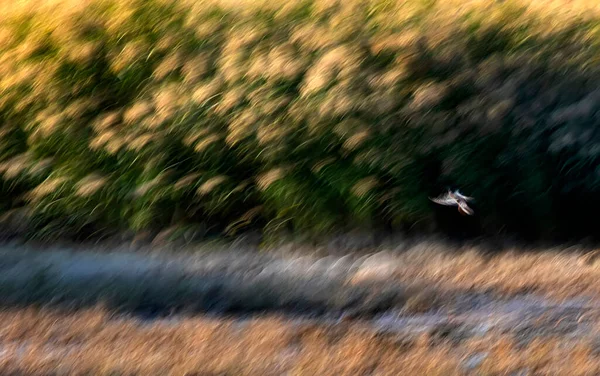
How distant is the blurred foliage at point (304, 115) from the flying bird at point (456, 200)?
0.29 ft

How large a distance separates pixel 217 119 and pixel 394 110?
1.27m

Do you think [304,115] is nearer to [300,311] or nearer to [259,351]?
[300,311]

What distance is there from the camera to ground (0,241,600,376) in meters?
5.30

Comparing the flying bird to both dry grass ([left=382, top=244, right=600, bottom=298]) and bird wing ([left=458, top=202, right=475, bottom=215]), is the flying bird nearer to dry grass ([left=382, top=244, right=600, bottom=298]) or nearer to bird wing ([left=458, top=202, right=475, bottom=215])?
bird wing ([left=458, top=202, right=475, bottom=215])

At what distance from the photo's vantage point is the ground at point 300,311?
5.30 m

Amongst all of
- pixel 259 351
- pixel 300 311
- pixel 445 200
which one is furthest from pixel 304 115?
pixel 259 351

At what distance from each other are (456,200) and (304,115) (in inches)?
49.0

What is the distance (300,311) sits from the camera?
6348 mm

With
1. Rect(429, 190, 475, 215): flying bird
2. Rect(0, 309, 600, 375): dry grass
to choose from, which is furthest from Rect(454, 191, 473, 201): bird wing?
Rect(0, 309, 600, 375): dry grass

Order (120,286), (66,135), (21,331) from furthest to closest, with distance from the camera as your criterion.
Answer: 1. (66,135)
2. (120,286)
3. (21,331)

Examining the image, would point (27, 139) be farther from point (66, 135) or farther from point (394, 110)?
point (394, 110)

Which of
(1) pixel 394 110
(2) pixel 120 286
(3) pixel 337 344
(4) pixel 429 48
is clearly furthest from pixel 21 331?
(4) pixel 429 48

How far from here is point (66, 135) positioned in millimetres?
7809

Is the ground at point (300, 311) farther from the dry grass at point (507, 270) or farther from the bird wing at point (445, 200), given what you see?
the bird wing at point (445, 200)
